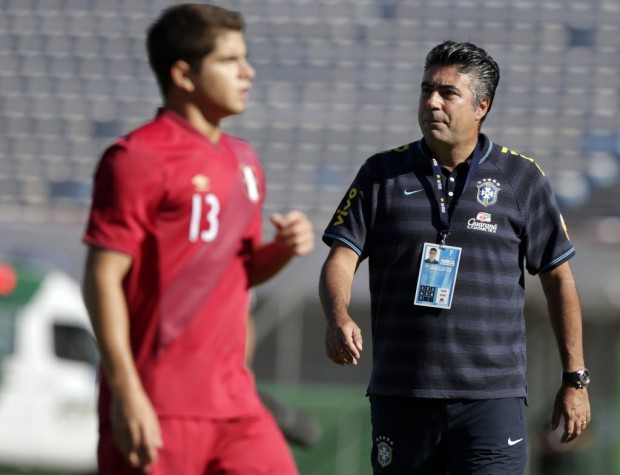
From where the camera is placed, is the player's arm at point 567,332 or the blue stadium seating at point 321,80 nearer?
the player's arm at point 567,332

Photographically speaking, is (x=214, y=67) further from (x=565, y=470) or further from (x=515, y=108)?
(x=515, y=108)

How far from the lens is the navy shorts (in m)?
4.26

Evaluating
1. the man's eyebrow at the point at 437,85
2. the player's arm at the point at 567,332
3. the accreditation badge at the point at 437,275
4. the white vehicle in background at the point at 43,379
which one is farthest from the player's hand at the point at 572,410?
the white vehicle in background at the point at 43,379

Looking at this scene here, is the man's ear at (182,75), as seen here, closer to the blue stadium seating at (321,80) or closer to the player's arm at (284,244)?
the player's arm at (284,244)

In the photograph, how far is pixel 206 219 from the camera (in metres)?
3.17

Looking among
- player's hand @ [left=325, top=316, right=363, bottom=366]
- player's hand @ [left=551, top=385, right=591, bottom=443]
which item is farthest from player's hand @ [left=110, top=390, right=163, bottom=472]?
player's hand @ [left=551, top=385, right=591, bottom=443]

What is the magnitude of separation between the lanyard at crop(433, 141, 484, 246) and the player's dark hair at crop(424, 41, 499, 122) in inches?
6.9

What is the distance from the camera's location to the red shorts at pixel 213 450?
122 inches

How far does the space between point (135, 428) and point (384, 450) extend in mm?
1601

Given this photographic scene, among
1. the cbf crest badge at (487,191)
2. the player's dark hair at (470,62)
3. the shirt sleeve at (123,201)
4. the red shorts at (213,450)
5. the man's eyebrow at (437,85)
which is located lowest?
the red shorts at (213,450)

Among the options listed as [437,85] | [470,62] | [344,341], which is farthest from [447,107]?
[344,341]

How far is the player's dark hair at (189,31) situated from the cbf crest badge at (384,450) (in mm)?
1656

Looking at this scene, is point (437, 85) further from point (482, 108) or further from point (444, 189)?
point (444, 189)

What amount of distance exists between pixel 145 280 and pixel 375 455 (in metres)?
1.55
